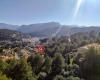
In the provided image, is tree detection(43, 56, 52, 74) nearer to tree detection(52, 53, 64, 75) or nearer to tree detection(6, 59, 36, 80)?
tree detection(52, 53, 64, 75)

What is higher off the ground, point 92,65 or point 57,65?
point 92,65

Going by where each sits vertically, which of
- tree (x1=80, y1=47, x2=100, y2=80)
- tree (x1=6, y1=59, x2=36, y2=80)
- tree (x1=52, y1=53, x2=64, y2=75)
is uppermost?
tree (x1=80, y1=47, x2=100, y2=80)

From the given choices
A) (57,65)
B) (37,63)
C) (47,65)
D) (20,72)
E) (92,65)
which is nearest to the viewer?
(92,65)

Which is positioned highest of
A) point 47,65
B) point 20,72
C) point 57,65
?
point 20,72

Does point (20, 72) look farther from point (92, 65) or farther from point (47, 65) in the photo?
point (47, 65)

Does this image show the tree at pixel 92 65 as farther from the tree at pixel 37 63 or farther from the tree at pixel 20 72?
the tree at pixel 37 63

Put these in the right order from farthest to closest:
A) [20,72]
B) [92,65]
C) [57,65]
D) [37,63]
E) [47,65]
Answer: [37,63] → [57,65] → [47,65] → [20,72] → [92,65]

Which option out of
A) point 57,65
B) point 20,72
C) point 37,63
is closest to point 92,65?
point 20,72

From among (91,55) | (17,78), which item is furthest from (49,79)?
(91,55)

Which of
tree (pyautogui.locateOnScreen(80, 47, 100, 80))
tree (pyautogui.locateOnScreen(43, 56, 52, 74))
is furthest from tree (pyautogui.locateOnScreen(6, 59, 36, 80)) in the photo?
tree (pyautogui.locateOnScreen(43, 56, 52, 74))

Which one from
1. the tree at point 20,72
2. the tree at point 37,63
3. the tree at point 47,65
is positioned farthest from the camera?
the tree at point 37,63

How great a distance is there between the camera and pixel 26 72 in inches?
1385

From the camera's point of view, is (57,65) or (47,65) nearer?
(47,65)

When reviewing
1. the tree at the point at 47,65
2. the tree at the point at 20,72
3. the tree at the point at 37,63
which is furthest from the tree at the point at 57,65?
the tree at the point at 20,72
